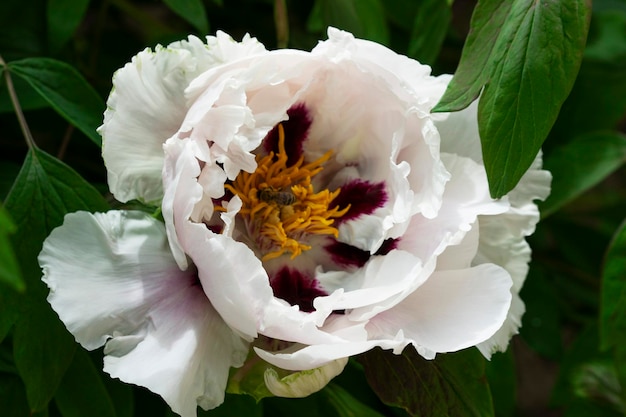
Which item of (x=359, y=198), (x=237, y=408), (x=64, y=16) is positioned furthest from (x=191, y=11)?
(x=237, y=408)

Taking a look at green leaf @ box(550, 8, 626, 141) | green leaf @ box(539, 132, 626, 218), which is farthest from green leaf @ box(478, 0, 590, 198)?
green leaf @ box(550, 8, 626, 141)

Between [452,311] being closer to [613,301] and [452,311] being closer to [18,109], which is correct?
[613,301]

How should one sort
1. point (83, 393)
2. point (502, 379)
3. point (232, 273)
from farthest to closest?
1. point (502, 379)
2. point (83, 393)
3. point (232, 273)

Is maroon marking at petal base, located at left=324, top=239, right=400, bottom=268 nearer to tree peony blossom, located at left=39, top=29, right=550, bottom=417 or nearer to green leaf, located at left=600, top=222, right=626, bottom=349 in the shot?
tree peony blossom, located at left=39, top=29, right=550, bottom=417

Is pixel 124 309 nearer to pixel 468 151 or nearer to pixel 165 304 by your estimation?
pixel 165 304

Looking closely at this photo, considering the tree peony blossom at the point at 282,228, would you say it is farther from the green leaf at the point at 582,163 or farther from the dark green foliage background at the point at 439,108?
the green leaf at the point at 582,163

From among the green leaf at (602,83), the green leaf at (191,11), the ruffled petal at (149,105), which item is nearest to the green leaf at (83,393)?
the ruffled petal at (149,105)
